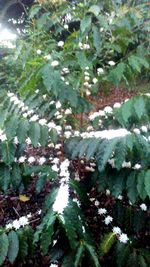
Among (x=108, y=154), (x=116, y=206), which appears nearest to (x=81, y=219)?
(x=108, y=154)

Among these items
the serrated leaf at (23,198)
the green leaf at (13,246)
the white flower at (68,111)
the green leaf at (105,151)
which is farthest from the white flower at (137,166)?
the serrated leaf at (23,198)

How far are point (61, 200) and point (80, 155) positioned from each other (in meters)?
0.28

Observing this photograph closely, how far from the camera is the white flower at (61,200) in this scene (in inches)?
73.7

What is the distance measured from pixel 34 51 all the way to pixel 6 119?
93 centimetres

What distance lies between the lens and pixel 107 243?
2.21 m

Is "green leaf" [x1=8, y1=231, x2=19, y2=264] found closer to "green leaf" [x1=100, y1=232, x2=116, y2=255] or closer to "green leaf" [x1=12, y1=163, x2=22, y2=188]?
"green leaf" [x1=12, y1=163, x2=22, y2=188]

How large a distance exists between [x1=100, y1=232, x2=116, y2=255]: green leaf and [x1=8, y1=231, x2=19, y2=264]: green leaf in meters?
0.47

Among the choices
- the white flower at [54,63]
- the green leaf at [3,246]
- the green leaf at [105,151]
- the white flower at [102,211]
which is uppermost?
the white flower at [54,63]

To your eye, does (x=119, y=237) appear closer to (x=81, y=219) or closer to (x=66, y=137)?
(x=81, y=219)

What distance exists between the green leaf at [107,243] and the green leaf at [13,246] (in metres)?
0.47

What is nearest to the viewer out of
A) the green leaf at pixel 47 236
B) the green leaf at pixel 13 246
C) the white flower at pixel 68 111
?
the green leaf at pixel 47 236

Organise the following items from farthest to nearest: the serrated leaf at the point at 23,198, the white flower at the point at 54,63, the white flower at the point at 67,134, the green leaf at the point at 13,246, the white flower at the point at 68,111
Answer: the serrated leaf at the point at 23,198, the white flower at the point at 68,111, the white flower at the point at 67,134, the white flower at the point at 54,63, the green leaf at the point at 13,246

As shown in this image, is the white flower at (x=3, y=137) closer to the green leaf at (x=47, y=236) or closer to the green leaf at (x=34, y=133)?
the green leaf at (x=34, y=133)

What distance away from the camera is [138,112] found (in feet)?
6.97
